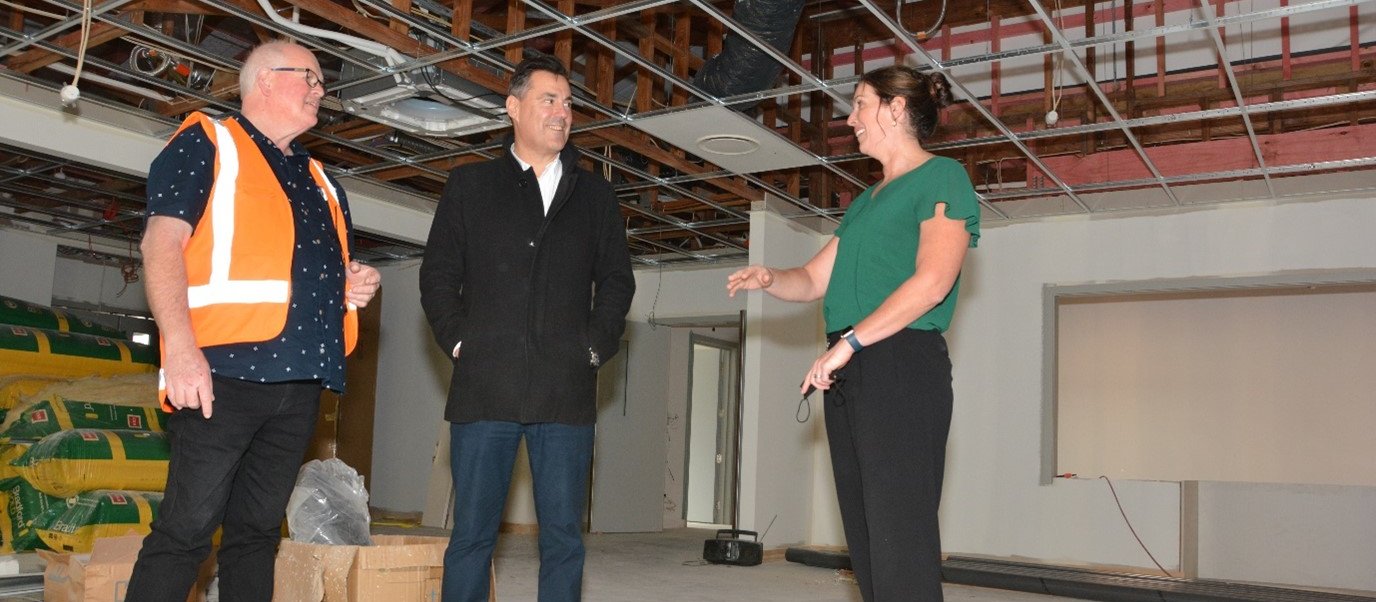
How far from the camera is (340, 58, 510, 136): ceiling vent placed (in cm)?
489

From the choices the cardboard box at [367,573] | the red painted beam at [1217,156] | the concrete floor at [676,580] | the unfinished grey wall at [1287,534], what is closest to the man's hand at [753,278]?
the cardboard box at [367,573]

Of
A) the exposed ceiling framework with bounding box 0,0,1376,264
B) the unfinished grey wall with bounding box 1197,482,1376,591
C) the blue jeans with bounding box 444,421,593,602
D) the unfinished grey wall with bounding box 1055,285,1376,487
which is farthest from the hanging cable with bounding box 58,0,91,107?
the unfinished grey wall with bounding box 1055,285,1376,487

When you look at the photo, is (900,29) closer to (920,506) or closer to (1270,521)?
(920,506)

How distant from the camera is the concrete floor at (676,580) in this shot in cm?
481

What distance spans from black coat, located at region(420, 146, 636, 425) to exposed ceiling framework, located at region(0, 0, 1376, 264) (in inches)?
75.9

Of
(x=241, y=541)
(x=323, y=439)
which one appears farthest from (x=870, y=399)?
(x=323, y=439)

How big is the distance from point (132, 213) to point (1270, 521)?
25.9ft

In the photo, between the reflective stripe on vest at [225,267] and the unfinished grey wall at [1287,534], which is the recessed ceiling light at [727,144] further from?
the reflective stripe on vest at [225,267]

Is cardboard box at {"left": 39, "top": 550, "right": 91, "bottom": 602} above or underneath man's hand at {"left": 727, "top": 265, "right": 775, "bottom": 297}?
underneath

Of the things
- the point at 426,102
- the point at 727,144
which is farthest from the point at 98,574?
the point at 727,144

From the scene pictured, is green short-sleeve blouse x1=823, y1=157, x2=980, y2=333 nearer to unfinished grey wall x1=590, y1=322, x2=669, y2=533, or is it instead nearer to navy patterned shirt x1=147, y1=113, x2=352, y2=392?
navy patterned shirt x1=147, y1=113, x2=352, y2=392

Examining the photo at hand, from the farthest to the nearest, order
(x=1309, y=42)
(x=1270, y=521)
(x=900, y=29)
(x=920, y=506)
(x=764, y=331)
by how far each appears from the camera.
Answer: (x=764, y=331) → (x=1270, y=521) → (x=1309, y=42) → (x=900, y=29) → (x=920, y=506)

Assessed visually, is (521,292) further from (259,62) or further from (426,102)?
(426,102)

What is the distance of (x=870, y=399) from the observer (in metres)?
→ 1.89
